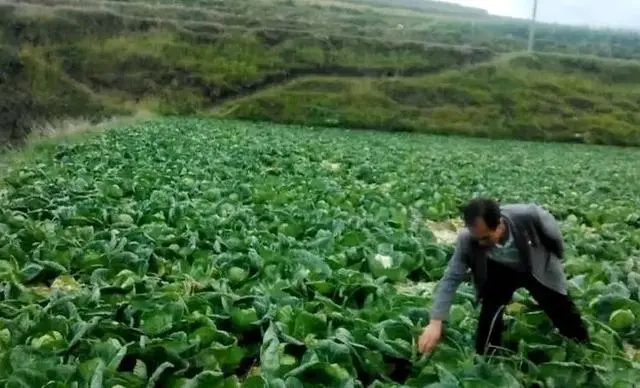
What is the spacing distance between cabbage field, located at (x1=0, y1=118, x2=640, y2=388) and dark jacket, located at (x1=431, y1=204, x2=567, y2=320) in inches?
17.5

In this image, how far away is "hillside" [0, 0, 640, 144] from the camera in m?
46.8

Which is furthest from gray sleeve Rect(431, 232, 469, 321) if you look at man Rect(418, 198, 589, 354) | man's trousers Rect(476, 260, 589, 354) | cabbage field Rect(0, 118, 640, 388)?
cabbage field Rect(0, 118, 640, 388)

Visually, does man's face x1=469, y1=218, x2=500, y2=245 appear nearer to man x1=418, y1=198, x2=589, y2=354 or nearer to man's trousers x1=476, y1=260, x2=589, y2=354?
man x1=418, y1=198, x2=589, y2=354

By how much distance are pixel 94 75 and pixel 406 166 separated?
33518 mm

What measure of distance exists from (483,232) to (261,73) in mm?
49849

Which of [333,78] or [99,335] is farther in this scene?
[333,78]

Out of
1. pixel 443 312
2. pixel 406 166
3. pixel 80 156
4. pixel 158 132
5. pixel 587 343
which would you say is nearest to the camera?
pixel 443 312

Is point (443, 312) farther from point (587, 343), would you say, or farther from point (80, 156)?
point (80, 156)

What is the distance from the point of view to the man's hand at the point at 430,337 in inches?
221

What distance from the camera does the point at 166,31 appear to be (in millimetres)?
57562

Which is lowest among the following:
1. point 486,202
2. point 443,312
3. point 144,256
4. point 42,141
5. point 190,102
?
point 190,102

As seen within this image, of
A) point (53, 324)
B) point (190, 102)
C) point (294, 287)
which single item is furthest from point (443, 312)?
point (190, 102)

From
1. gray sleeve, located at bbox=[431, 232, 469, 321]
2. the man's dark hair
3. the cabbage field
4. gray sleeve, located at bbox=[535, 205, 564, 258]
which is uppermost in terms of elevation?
the man's dark hair

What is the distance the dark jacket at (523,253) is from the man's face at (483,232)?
7.4 inches
